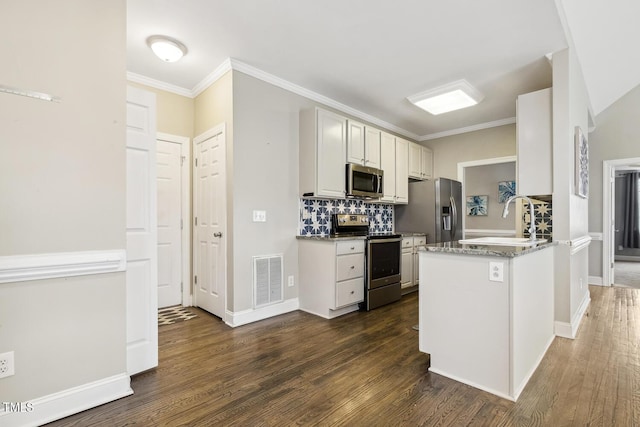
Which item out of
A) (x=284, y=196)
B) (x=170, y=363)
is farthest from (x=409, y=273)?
(x=170, y=363)

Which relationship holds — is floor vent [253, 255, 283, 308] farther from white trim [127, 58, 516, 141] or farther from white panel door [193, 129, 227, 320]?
white trim [127, 58, 516, 141]

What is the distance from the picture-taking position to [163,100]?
3.61 m

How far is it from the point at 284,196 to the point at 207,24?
1.78 metres

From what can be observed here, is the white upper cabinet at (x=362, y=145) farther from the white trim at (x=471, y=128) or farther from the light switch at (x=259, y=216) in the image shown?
the white trim at (x=471, y=128)

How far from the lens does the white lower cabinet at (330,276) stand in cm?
333

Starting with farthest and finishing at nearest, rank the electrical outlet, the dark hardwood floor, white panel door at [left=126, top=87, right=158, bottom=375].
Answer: white panel door at [left=126, top=87, right=158, bottom=375] → the dark hardwood floor → the electrical outlet

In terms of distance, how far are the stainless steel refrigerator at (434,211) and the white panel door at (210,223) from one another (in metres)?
3.02

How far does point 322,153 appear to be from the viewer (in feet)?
11.8

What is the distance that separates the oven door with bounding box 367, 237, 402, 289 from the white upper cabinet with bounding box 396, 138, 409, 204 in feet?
3.02

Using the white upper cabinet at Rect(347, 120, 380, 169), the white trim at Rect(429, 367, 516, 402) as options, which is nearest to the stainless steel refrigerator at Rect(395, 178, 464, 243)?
the white upper cabinet at Rect(347, 120, 380, 169)

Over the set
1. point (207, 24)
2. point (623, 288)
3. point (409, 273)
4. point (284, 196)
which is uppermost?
point (207, 24)

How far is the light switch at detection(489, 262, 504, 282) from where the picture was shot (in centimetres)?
184

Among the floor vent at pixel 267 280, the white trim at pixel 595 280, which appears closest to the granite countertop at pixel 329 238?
the floor vent at pixel 267 280

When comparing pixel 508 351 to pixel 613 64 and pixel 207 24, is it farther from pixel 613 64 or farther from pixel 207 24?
pixel 613 64
